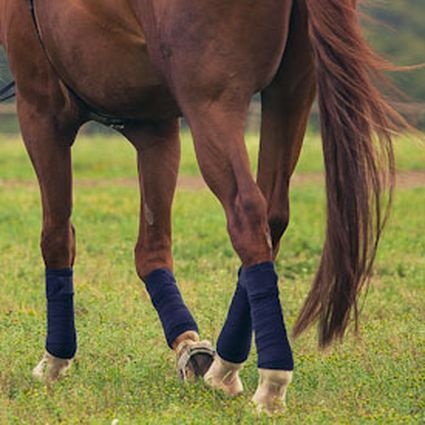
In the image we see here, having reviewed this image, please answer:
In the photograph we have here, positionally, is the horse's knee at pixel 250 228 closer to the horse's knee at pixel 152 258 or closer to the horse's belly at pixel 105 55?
the horse's belly at pixel 105 55

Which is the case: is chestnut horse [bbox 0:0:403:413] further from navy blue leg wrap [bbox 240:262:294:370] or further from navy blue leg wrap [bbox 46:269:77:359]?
navy blue leg wrap [bbox 46:269:77:359]

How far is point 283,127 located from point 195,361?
1097mm

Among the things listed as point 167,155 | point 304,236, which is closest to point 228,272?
point 304,236

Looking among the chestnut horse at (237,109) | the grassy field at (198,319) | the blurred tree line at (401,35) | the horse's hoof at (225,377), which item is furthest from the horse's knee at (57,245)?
the blurred tree line at (401,35)

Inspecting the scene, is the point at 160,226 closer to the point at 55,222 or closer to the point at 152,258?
the point at 152,258

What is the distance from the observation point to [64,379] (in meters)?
5.88

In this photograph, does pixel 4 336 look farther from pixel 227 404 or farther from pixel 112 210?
pixel 112 210

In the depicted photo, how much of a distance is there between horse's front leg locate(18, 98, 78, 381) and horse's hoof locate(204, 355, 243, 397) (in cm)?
83

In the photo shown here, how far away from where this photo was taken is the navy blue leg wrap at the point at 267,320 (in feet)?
15.6

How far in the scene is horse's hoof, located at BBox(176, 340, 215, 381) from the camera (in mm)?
5684

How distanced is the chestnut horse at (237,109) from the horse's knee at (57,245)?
12 cm

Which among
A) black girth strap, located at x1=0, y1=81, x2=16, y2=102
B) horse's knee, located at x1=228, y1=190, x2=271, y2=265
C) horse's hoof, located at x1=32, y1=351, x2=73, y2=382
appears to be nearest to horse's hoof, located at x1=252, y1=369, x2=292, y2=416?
horse's knee, located at x1=228, y1=190, x2=271, y2=265

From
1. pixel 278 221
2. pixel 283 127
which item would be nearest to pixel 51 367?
pixel 278 221

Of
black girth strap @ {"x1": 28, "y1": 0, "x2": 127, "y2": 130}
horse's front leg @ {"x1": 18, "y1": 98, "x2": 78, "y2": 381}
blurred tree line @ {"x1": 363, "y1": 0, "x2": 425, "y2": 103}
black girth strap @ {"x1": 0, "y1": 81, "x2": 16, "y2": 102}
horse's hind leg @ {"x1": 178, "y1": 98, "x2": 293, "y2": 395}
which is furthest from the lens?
black girth strap @ {"x1": 0, "y1": 81, "x2": 16, "y2": 102}
